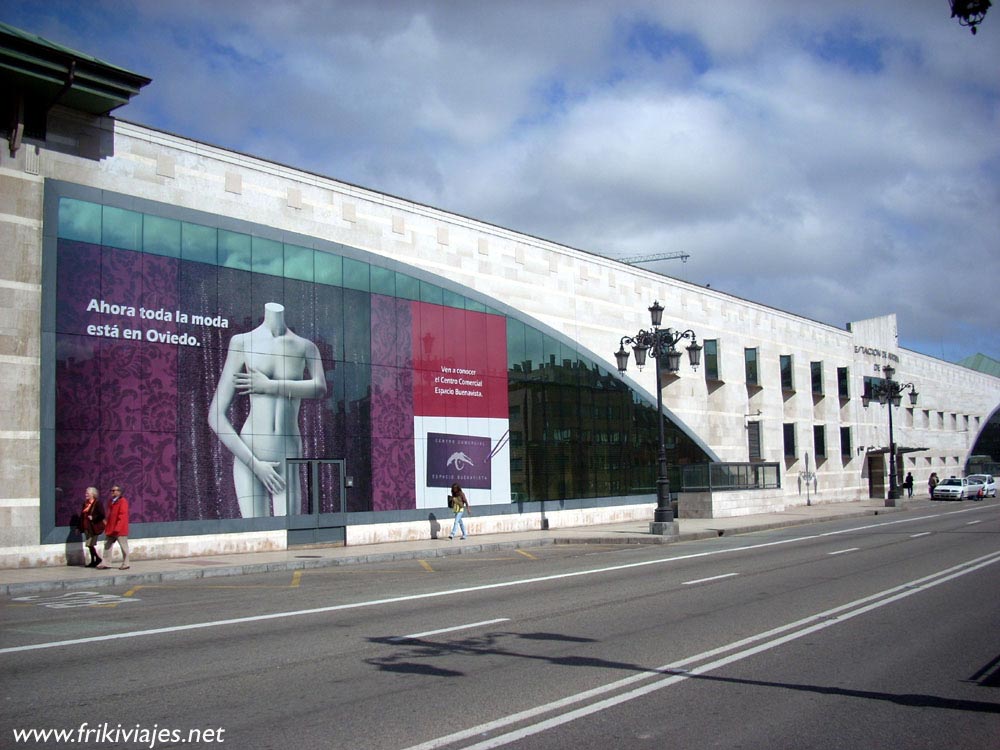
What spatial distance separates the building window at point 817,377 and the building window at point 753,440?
8.52 meters

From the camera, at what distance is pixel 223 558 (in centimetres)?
2119

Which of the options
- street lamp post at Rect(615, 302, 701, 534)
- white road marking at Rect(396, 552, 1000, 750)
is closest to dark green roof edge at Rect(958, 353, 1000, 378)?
street lamp post at Rect(615, 302, 701, 534)

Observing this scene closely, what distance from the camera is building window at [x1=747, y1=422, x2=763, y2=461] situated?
4667cm

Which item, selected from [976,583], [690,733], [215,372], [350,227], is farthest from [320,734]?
[350,227]

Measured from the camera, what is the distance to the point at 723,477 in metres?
39.1

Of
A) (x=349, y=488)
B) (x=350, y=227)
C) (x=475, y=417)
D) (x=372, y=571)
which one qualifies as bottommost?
(x=372, y=571)

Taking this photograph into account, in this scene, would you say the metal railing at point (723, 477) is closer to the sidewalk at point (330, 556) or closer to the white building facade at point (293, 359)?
the white building facade at point (293, 359)

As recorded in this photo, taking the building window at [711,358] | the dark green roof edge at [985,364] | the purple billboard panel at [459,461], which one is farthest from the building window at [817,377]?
the dark green roof edge at [985,364]

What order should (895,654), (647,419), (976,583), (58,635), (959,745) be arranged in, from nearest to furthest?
1. (959,745)
2. (895,654)
3. (58,635)
4. (976,583)
5. (647,419)

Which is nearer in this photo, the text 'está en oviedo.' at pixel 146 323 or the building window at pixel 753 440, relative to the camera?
the text 'está en oviedo.' at pixel 146 323

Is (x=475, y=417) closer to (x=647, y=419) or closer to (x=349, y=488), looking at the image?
(x=349, y=488)

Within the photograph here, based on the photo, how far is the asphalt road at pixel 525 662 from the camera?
6.37 m

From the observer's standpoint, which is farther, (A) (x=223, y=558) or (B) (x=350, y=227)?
(B) (x=350, y=227)

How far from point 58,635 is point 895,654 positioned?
958cm
